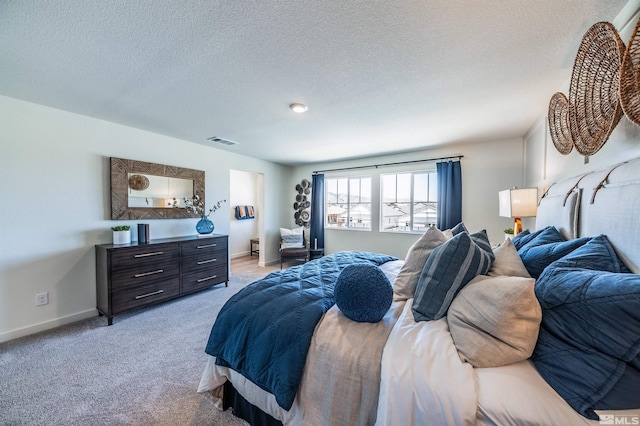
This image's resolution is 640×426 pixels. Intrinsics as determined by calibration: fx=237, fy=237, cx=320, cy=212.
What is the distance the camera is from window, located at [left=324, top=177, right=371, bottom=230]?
4977 millimetres

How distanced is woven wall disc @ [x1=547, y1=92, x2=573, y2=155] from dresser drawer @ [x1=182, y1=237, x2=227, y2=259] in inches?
162

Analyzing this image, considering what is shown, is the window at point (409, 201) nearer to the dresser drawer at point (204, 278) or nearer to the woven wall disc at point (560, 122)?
the woven wall disc at point (560, 122)

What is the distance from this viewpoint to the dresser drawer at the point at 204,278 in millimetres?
3301

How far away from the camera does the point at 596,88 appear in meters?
1.39

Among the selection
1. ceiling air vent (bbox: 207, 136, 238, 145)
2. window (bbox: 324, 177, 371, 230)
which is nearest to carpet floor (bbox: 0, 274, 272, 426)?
ceiling air vent (bbox: 207, 136, 238, 145)

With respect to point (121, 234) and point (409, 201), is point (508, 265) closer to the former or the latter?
point (409, 201)

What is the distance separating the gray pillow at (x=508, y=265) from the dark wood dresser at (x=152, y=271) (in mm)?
3421

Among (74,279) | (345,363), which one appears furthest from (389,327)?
(74,279)

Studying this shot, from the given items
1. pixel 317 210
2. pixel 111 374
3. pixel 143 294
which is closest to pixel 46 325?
pixel 143 294

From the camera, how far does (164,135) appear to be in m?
3.46

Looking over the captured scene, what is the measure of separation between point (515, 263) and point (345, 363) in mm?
983

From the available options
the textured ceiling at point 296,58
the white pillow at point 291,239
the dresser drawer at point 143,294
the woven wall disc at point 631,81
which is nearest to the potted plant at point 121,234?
the dresser drawer at point 143,294

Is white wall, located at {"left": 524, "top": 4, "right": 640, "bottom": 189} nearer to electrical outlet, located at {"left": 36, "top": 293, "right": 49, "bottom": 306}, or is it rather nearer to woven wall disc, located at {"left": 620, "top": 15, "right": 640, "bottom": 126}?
woven wall disc, located at {"left": 620, "top": 15, "right": 640, "bottom": 126}

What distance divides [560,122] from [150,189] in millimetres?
4594
